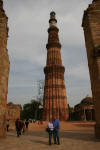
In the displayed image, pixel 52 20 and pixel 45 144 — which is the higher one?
pixel 52 20

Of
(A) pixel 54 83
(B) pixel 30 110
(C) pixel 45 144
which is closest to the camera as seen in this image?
(C) pixel 45 144

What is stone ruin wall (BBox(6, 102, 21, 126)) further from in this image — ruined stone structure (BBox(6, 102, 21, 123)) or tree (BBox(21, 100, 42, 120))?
tree (BBox(21, 100, 42, 120))

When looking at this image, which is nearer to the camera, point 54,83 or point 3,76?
point 3,76

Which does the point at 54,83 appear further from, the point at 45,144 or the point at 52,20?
the point at 45,144

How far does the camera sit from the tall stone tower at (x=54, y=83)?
28859 mm

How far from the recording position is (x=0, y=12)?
338 inches

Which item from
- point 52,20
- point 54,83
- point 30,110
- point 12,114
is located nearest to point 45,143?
point 12,114

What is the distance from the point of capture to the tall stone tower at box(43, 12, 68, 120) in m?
28.9

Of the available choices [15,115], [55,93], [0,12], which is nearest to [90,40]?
[0,12]

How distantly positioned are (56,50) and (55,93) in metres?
11.4

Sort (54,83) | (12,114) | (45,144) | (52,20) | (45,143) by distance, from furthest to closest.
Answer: (52,20) → (54,83) → (12,114) → (45,143) → (45,144)

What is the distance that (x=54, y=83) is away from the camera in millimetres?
30906

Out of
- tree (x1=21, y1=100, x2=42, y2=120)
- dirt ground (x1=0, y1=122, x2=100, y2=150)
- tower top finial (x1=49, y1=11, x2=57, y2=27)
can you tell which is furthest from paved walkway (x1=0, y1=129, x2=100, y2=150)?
tree (x1=21, y1=100, x2=42, y2=120)

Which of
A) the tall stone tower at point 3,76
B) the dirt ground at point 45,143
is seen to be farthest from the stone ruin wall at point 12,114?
the tall stone tower at point 3,76
